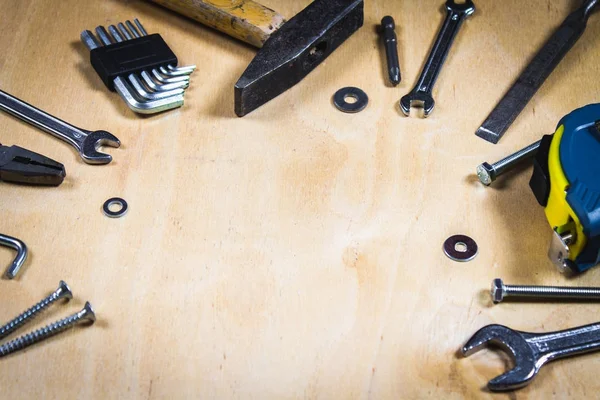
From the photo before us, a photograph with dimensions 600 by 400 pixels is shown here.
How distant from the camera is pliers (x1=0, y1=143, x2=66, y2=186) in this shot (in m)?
1.46

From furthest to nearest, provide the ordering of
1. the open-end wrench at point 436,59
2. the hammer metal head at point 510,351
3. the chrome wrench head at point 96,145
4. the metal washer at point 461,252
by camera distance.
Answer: the open-end wrench at point 436,59
the chrome wrench head at point 96,145
the metal washer at point 461,252
the hammer metal head at point 510,351

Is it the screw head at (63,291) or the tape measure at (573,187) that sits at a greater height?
the tape measure at (573,187)

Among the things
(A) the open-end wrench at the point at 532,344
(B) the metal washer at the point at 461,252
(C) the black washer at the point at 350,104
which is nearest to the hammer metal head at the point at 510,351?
(A) the open-end wrench at the point at 532,344

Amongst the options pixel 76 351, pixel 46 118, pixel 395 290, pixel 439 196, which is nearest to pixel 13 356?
pixel 76 351

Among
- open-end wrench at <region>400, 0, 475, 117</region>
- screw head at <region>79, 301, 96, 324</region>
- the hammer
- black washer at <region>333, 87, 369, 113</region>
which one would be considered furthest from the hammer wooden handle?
screw head at <region>79, 301, 96, 324</region>

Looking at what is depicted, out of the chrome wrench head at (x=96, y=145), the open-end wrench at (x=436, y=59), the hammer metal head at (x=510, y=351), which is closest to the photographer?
the hammer metal head at (x=510, y=351)

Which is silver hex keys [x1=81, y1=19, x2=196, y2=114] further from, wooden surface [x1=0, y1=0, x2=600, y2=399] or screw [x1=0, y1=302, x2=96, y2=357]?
screw [x1=0, y1=302, x2=96, y2=357]

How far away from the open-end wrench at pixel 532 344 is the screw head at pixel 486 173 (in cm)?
30

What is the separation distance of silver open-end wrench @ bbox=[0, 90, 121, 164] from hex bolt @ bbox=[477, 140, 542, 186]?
636mm

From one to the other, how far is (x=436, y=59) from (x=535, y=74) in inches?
7.5

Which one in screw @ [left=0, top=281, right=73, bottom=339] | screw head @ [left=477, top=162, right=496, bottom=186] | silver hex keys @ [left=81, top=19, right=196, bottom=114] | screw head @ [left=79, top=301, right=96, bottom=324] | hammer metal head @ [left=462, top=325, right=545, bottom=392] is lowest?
screw @ [left=0, top=281, right=73, bottom=339]

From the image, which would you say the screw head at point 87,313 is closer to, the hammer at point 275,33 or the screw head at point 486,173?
the hammer at point 275,33

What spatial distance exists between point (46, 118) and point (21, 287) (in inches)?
13.9

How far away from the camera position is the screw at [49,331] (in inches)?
49.7
